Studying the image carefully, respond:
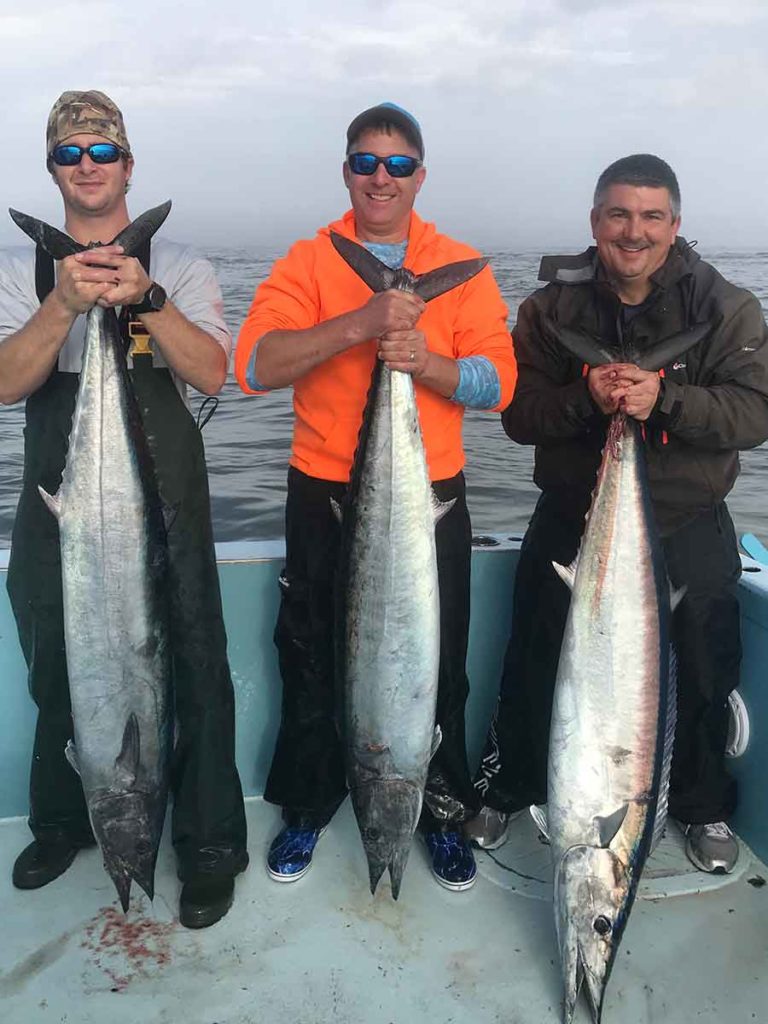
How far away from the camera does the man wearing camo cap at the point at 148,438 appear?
233 centimetres

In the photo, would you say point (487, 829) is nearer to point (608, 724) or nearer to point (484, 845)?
point (484, 845)

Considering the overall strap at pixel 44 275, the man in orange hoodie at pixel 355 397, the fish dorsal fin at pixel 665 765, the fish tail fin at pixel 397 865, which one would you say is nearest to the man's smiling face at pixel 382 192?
the man in orange hoodie at pixel 355 397

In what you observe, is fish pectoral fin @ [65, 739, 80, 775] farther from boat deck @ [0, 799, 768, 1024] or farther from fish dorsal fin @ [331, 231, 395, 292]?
fish dorsal fin @ [331, 231, 395, 292]

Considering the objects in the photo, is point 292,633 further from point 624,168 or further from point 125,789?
point 624,168

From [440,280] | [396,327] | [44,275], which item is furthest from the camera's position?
[44,275]

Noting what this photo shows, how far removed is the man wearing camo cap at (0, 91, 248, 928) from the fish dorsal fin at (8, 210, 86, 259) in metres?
0.10

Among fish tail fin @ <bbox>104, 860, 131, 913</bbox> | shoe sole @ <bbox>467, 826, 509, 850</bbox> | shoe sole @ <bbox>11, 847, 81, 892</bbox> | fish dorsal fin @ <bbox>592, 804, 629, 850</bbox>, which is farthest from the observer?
shoe sole @ <bbox>467, 826, 509, 850</bbox>

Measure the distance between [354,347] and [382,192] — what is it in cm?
45

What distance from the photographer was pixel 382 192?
2.59m

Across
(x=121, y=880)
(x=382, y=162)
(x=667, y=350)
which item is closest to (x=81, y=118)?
(x=382, y=162)

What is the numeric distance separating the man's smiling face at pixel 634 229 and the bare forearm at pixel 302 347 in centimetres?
90

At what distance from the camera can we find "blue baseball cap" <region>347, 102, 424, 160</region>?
2.55m

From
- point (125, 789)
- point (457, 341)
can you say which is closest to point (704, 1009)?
point (125, 789)

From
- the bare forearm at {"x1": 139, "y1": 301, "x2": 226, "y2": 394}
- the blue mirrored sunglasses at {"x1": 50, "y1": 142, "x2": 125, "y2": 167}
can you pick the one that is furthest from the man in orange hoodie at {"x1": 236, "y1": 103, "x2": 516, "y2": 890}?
the blue mirrored sunglasses at {"x1": 50, "y1": 142, "x2": 125, "y2": 167}
